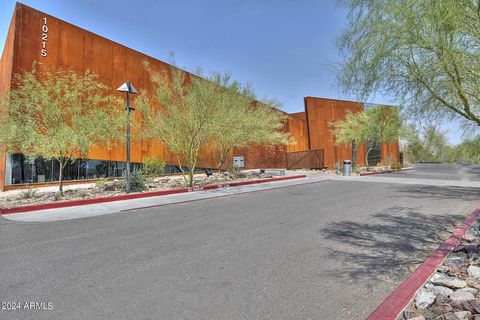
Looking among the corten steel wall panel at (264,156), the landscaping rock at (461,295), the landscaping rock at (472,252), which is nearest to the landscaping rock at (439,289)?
the landscaping rock at (461,295)

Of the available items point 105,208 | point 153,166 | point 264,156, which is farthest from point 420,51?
point 264,156

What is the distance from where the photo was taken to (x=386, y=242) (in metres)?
5.74

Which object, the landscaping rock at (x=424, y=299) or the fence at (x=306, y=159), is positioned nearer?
the landscaping rock at (x=424, y=299)

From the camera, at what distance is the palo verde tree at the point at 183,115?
1374 centimetres

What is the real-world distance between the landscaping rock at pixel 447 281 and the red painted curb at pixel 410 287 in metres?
0.09

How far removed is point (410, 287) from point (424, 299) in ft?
1.20

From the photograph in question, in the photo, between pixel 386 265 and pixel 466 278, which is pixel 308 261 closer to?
pixel 386 265

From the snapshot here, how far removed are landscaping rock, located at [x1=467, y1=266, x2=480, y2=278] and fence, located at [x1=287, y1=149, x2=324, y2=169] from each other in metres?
24.7

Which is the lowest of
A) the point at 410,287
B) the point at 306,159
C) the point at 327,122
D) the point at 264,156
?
the point at 410,287

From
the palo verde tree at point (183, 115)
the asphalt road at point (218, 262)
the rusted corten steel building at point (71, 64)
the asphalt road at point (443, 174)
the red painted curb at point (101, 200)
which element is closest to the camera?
the asphalt road at point (218, 262)

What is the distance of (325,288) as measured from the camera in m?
3.83

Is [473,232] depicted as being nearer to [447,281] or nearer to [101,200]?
[447,281]

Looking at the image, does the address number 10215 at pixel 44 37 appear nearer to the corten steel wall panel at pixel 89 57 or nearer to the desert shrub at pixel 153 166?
the corten steel wall panel at pixel 89 57

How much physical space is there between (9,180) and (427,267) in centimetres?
1563
